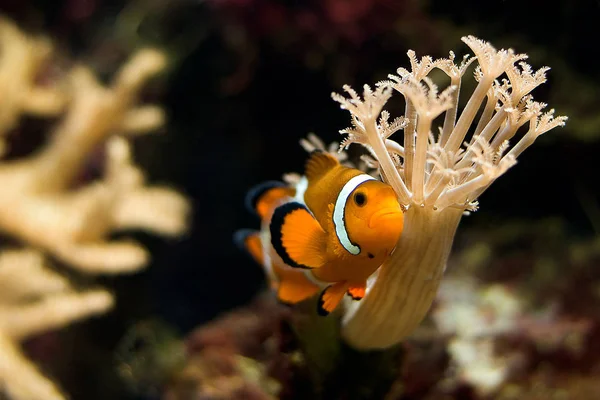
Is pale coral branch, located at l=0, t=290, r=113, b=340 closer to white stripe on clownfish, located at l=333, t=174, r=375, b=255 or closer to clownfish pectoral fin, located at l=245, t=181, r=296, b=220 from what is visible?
clownfish pectoral fin, located at l=245, t=181, r=296, b=220

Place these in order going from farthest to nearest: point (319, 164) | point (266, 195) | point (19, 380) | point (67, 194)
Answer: point (67, 194) < point (19, 380) < point (266, 195) < point (319, 164)

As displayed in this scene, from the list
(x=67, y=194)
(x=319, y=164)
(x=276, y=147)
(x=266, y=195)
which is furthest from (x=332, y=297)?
(x=67, y=194)

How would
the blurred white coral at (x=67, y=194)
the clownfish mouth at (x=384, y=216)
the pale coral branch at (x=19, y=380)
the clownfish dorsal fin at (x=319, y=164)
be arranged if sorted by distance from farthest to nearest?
the blurred white coral at (x=67, y=194), the pale coral branch at (x=19, y=380), the clownfish dorsal fin at (x=319, y=164), the clownfish mouth at (x=384, y=216)

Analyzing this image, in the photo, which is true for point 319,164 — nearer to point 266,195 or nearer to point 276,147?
point 266,195

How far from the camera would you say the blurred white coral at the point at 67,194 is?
2.02 m

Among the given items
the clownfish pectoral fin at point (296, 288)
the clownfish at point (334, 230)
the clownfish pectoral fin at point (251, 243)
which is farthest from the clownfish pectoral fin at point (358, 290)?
the clownfish pectoral fin at point (251, 243)

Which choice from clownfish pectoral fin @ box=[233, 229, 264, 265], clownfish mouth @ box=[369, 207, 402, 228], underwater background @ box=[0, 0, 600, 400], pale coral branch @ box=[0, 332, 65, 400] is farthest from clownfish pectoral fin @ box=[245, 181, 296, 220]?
pale coral branch @ box=[0, 332, 65, 400]

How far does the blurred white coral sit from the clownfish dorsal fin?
1.21 metres

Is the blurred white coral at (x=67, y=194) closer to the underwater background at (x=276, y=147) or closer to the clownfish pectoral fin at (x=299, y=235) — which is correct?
the underwater background at (x=276, y=147)

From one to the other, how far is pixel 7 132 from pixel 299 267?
2.22 metres

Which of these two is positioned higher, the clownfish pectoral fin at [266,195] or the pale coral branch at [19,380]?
the pale coral branch at [19,380]

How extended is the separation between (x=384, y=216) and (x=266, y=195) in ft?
1.59

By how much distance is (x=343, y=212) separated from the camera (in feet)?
2.74

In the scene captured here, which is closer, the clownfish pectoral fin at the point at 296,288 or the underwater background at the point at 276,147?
the clownfish pectoral fin at the point at 296,288
